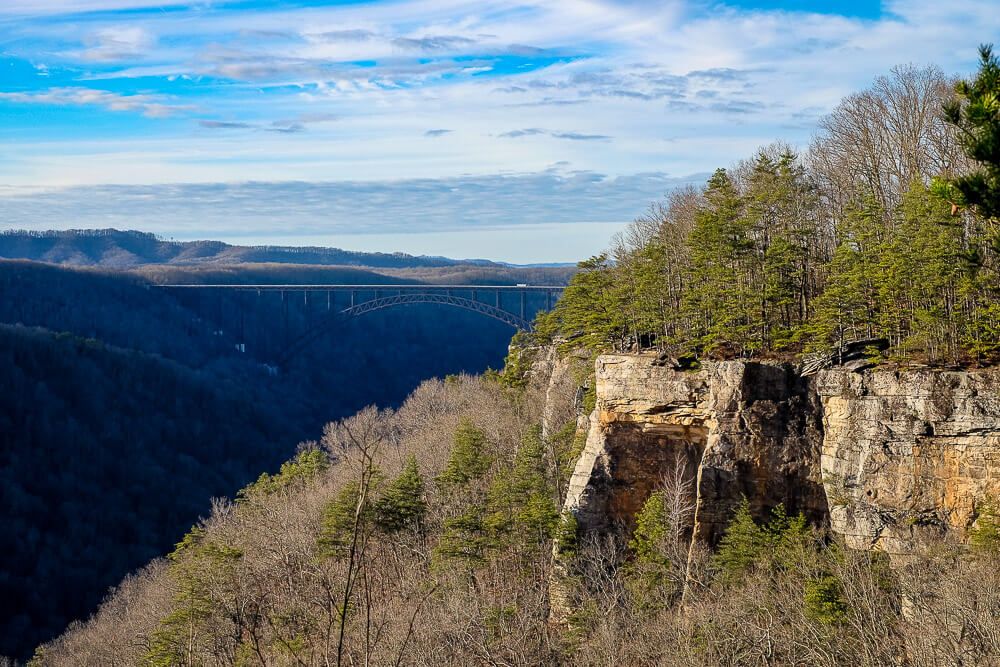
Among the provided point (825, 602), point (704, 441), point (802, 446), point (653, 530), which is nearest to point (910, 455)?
point (802, 446)

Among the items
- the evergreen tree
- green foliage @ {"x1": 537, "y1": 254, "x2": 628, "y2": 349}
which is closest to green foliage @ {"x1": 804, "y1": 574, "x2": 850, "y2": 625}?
the evergreen tree

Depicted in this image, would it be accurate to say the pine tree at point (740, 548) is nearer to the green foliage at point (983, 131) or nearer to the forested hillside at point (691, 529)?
the forested hillside at point (691, 529)

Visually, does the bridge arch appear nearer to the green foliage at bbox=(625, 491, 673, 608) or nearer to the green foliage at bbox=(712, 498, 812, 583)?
the green foliage at bbox=(625, 491, 673, 608)

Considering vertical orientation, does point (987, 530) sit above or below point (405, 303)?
below

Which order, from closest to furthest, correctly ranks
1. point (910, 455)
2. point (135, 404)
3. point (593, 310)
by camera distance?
point (910, 455) < point (593, 310) < point (135, 404)

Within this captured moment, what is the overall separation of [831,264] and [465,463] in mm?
14745

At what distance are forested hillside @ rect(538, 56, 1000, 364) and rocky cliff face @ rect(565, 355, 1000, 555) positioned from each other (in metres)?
1.20

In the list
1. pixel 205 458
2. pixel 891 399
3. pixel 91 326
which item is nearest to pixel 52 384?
pixel 205 458

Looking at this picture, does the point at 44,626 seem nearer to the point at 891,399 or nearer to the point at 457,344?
the point at 891,399

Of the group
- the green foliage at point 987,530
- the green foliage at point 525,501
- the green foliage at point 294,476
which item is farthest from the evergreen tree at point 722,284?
the green foliage at point 294,476

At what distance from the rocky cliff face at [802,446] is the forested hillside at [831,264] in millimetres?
1196

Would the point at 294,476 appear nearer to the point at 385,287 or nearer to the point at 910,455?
the point at 910,455

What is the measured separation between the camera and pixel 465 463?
34375mm

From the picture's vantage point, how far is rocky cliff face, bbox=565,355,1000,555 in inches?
800
